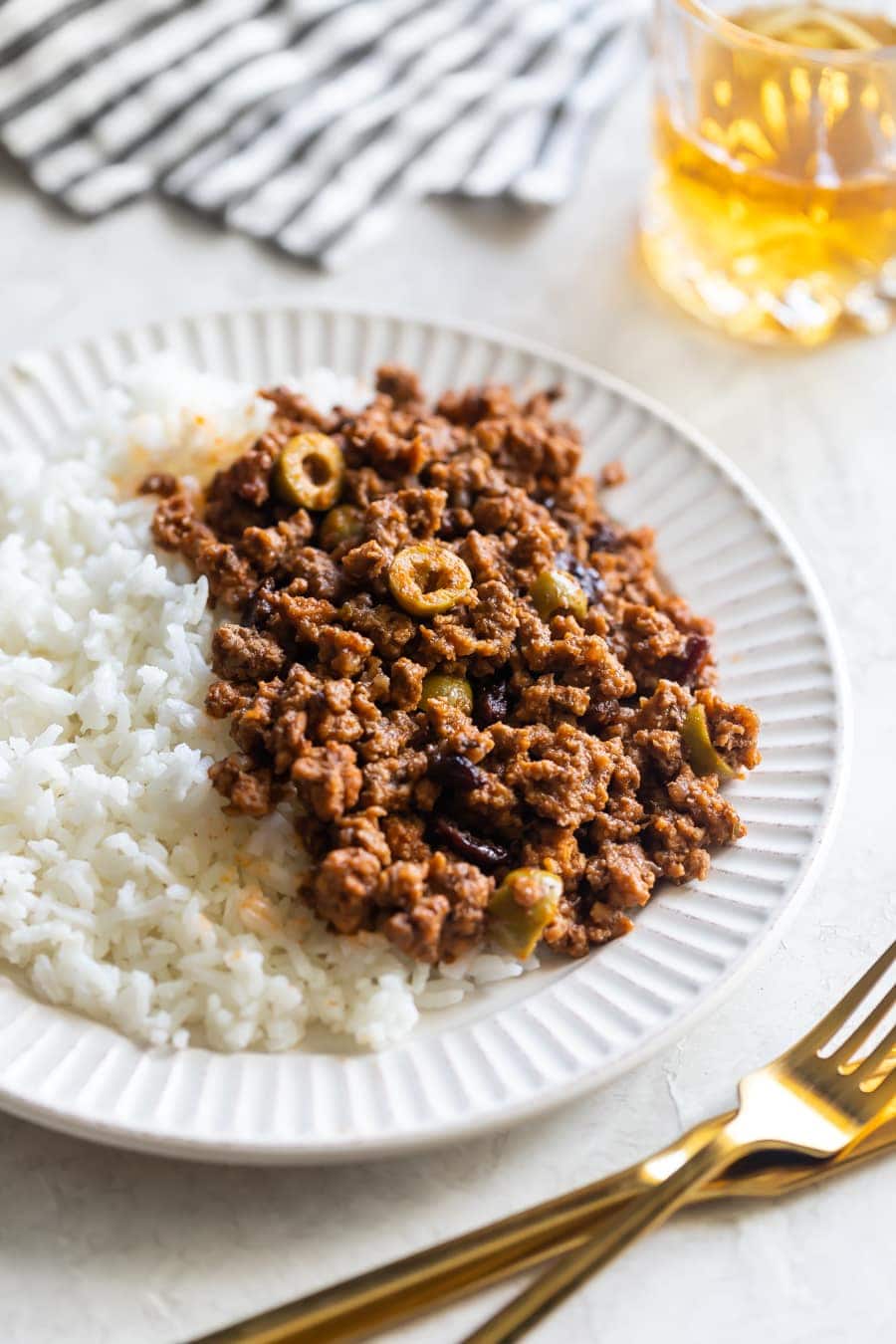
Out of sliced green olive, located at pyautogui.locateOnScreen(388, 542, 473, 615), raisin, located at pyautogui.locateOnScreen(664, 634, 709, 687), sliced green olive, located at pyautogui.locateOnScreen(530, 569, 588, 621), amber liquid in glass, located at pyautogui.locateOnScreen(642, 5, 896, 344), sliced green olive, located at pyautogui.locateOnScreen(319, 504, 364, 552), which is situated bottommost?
sliced green olive, located at pyautogui.locateOnScreen(319, 504, 364, 552)

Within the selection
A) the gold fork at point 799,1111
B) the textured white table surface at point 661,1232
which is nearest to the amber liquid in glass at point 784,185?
the textured white table surface at point 661,1232

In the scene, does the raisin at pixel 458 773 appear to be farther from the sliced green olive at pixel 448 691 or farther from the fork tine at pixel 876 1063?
the fork tine at pixel 876 1063

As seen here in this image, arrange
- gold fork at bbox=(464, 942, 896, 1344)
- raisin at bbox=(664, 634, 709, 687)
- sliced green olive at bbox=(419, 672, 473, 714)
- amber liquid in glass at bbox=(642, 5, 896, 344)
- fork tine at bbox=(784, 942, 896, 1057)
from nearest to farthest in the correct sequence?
gold fork at bbox=(464, 942, 896, 1344) → fork tine at bbox=(784, 942, 896, 1057) → sliced green olive at bbox=(419, 672, 473, 714) → raisin at bbox=(664, 634, 709, 687) → amber liquid in glass at bbox=(642, 5, 896, 344)

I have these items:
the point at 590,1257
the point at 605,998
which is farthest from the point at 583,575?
the point at 590,1257

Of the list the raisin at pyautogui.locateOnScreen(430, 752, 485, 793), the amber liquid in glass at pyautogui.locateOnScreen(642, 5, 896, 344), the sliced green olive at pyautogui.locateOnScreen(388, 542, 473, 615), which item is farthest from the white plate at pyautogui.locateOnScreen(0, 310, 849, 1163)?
the amber liquid in glass at pyautogui.locateOnScreen(642, 5, 896, 344)

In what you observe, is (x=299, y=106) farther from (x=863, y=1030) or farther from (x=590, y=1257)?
(x=590, y=1257)

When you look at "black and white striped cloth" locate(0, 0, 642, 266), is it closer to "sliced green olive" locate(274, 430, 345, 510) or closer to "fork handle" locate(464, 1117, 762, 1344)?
"sliced green olive" locate(274, 430, 345, 510)

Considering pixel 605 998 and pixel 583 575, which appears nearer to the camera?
pixel 605 998
